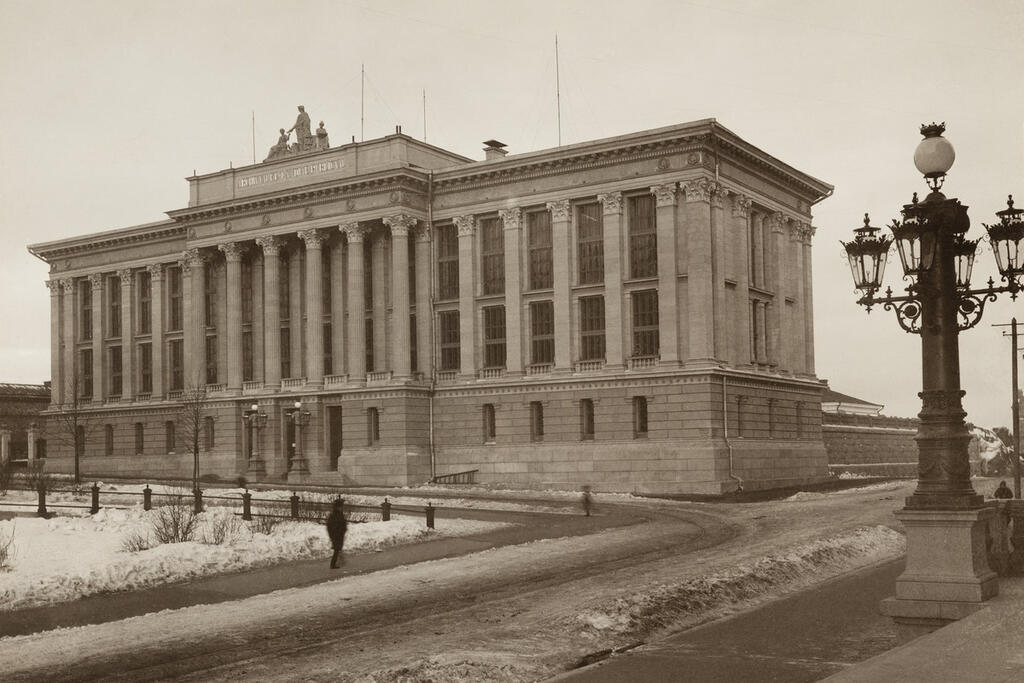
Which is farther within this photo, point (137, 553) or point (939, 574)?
point (137, 553)

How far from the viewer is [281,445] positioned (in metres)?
76.6

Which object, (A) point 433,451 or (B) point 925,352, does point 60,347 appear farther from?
(B) point 925,352

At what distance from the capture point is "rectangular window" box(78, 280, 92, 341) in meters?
92.6

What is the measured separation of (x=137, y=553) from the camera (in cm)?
2958

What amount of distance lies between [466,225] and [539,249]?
485 centimetres

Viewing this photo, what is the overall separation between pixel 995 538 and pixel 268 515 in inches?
985

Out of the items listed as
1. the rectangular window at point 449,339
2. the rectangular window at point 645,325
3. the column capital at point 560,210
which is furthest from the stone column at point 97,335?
the rectangular window at point 645,325

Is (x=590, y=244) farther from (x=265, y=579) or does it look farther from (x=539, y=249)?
(x=265, y=579)

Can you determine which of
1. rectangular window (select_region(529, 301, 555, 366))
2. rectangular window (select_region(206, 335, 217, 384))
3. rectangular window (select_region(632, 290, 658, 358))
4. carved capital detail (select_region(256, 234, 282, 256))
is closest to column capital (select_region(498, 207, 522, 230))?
rectangular window (select_region(529, 301, 555, 366))

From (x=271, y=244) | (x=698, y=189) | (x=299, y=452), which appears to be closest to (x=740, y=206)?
(x=698, y=189)

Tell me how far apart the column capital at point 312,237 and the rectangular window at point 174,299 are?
15.8 meters

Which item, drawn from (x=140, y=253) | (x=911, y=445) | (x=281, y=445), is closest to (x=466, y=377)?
(x=281, y=445)

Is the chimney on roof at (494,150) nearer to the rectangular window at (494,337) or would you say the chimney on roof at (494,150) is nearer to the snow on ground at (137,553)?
the rectangular window at (494,337)

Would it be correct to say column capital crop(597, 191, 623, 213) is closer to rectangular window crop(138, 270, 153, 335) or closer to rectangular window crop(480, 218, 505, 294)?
rectangular window crop(480, 218, 505, 294)
